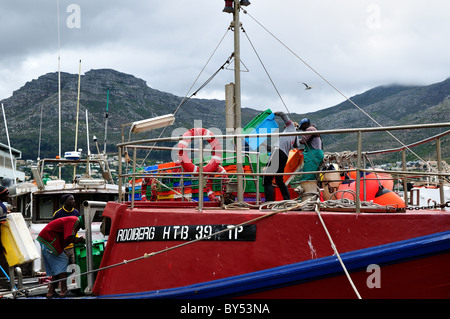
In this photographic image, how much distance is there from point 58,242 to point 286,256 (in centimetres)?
343

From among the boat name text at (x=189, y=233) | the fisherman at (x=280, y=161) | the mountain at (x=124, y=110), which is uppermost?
the mountain at (x=124, y=110)

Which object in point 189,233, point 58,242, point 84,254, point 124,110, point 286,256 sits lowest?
point 84,254

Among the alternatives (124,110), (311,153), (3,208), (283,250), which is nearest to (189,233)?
(283,250)

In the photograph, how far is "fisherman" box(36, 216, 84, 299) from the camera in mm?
6086

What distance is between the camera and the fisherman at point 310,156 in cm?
617

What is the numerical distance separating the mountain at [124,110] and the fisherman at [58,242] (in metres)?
49.5

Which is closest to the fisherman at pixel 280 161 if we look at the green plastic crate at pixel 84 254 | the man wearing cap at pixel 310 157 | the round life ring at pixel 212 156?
the man wearing cap at pixel 310 157

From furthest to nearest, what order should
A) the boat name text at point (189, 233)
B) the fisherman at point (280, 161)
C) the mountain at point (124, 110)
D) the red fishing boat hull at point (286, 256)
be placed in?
the mountain at point (124, 110), the fisherman at point (280, 161), the boat name text at point (189, 233), the red fishing boat hull at point (286, 256)

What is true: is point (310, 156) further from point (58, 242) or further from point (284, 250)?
point (58, 242)

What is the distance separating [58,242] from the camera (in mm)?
6168

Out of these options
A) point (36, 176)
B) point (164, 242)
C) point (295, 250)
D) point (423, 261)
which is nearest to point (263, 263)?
point (295, 250)

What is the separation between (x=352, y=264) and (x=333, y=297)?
0.40 meters

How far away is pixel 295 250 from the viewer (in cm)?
449

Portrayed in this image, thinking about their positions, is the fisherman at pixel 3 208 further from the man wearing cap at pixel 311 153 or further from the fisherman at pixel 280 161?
the man wearing cap at pixel 311 153
